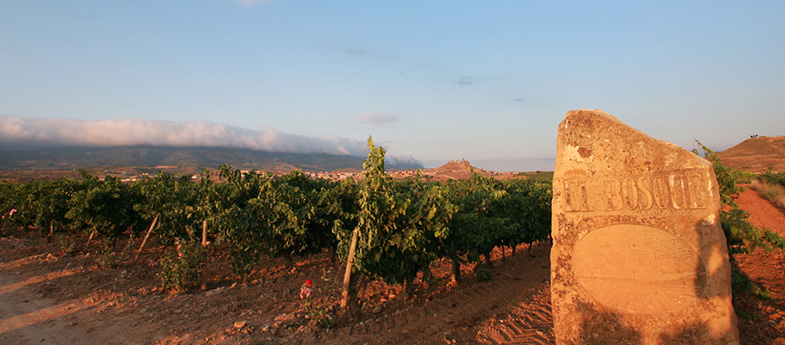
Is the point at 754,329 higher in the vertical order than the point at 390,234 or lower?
lower

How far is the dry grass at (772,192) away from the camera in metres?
17.5

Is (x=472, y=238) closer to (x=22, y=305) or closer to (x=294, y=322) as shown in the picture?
(x=294, y=322)

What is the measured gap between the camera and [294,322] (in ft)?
21.7

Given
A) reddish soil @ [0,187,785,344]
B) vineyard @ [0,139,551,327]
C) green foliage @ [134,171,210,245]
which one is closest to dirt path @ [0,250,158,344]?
reddish soil @ [0,187,785,344]

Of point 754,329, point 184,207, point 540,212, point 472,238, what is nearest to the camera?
point 754,329

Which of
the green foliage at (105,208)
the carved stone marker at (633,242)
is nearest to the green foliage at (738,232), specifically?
the carved stone marker at (633,242)

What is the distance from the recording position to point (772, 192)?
1888cm

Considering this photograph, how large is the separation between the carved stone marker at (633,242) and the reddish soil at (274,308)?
1184 millimetres

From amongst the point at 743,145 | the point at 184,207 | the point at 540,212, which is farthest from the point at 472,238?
the point at 743,145

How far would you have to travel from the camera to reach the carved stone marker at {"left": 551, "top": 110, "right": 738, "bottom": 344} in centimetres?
431

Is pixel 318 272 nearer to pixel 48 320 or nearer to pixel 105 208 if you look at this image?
pixel 48 320

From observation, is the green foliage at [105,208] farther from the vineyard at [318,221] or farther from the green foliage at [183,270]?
the green foliage at [183,270]

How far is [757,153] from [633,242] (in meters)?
70.3

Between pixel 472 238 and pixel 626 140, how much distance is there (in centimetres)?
381
